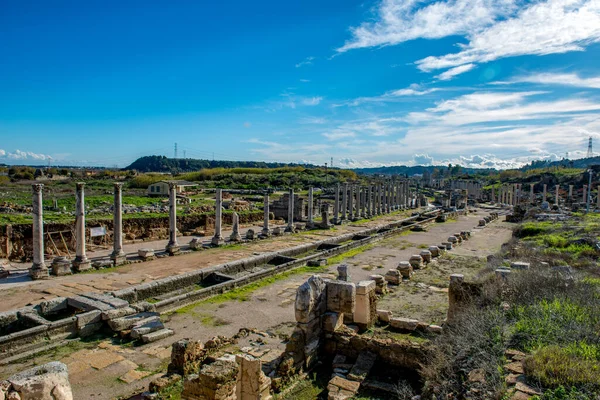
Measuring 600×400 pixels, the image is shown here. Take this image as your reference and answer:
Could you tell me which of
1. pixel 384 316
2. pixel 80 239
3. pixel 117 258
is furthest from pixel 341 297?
pixel 80 239

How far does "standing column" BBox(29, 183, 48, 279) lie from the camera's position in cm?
1455

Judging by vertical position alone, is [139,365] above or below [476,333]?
below

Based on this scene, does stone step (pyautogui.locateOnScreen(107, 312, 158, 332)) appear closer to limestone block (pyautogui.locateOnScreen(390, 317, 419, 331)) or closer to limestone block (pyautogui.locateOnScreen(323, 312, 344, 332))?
limestone block (pyautogui.locateOnScreen(323, 312, 344, 332))

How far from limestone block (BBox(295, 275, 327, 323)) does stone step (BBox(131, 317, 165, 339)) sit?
3.96 m

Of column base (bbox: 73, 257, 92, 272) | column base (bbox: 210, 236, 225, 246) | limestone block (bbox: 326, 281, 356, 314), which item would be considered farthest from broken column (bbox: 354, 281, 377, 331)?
column base (bbox: 210, 236, 225, 246)

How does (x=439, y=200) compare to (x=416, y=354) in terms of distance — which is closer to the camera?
(x=416, y=354)

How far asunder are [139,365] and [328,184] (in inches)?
2464

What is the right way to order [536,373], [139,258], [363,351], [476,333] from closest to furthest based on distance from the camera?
[536,373] < [476,333] < [363,351] < [139,258]

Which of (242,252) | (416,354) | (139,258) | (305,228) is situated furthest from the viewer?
(305,228)

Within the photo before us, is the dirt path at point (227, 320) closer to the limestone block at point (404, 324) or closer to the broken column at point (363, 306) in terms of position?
the limestone block at point (404, 324)

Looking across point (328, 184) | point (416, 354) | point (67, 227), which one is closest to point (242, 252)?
point (67, 227)

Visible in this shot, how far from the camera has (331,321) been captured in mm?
8766

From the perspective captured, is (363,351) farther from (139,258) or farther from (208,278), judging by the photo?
(139,258)

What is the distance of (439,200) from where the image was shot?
220 feet
